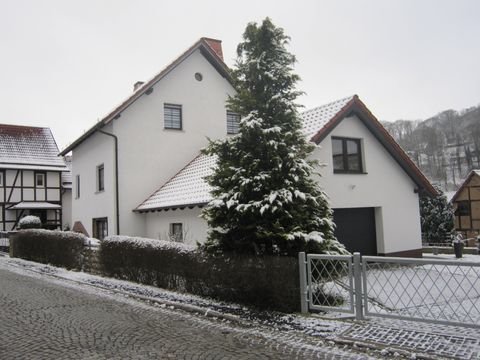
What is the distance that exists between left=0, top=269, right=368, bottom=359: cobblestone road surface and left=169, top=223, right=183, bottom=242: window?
5.51m

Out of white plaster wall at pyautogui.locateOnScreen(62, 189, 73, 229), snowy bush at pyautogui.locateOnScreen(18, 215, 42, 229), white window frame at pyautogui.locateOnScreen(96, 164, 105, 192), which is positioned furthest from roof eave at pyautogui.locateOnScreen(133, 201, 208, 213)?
white plaster wall at pyautogui.locateOnScreen(62, 189, 73, 229)

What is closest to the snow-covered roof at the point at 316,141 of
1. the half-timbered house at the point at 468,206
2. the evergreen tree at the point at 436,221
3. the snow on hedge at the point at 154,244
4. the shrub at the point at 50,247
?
the snow on hedge at the point at 154,244

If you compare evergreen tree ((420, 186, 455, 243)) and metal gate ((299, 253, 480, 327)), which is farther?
evergreen tree ((420, 186, 455, 243))

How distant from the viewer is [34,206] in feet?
104

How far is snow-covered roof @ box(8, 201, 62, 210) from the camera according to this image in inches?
1222

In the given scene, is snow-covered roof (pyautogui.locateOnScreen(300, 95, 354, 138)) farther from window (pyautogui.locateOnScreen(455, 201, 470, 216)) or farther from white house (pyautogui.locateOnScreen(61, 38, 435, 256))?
window (pyautogui.locateOnScreen(455, 201, 470, 216))

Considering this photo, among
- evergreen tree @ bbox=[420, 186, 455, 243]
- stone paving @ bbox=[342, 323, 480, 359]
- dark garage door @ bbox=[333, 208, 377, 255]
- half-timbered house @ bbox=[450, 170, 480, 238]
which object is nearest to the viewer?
stone paving @ bbox=[342, 323, 480, 359]

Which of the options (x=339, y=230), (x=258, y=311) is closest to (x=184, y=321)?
(x=258, y=311)

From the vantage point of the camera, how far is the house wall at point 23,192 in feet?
103

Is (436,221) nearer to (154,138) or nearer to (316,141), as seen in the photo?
(316,141)

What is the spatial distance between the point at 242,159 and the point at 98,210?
12.0m

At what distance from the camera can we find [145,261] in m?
11.6

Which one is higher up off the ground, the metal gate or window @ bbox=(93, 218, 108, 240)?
window @ bbox=(93, 218, 108, 240)

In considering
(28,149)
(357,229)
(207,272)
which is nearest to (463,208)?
(357,229)
